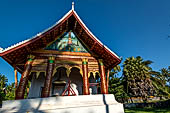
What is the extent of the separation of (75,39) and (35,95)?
240 inches

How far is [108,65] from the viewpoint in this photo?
31.6 feet

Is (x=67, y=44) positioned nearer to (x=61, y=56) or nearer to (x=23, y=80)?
(x=61, y=56)

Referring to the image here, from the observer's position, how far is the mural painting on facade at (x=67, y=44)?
844 centimetres

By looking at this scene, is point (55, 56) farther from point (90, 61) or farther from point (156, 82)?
point (156, 82)

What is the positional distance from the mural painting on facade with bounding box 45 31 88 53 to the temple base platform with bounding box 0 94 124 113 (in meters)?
3.96

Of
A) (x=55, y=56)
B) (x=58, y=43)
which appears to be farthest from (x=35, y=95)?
(x=58, y=43)

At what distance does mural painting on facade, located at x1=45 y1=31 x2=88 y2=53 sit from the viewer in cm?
844

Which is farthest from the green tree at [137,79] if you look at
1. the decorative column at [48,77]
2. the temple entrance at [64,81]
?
the decorative column at [48,77]

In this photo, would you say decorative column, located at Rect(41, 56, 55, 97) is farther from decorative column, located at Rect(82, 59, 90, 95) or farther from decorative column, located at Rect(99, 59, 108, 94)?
decorative column, located at Rect(99, 59, 108, 94)

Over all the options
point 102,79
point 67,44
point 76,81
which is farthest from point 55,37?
point 102,79

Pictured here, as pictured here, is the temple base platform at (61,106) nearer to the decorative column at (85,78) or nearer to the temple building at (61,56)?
the temple building at (61,56)

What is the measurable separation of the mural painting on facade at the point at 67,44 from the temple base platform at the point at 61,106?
13.0 ft

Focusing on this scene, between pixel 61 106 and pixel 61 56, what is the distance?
382cm

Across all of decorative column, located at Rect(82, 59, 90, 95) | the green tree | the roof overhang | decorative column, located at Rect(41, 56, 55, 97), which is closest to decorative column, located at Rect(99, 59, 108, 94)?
the roof overhang
